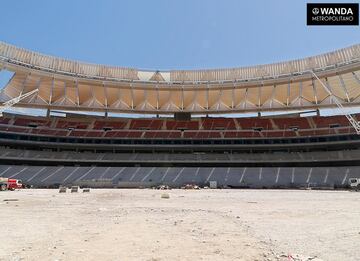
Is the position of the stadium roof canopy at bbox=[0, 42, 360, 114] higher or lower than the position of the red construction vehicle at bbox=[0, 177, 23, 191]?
higher

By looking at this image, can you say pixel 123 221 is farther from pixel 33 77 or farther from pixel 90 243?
pixel 33 77

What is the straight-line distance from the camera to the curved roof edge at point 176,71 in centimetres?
4634

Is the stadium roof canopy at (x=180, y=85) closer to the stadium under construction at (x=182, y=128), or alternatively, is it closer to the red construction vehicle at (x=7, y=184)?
the stadium under construction at (x=182, y=128)

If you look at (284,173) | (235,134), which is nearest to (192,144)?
(235,134)

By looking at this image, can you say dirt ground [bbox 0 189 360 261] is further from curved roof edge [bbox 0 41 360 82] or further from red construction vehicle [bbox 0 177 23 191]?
curved roof edge [bbox 0 41 360 82]

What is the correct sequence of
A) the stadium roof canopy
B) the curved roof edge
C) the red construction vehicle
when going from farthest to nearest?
the stadium roof canopy < the curved roof edge < the red construction vehicle

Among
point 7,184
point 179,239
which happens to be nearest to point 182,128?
point 7,184

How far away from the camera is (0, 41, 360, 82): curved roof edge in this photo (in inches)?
1825

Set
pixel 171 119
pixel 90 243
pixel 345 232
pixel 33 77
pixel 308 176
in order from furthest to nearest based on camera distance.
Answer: pixel 171 119
pixel 33 77
pixel 308 176
pixel 345 232
pixel 90 243

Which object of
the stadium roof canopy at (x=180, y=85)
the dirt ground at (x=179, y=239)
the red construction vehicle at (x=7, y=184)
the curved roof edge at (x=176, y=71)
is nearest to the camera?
the dirt ground at (x=179, y=239)

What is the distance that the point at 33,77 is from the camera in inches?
1972

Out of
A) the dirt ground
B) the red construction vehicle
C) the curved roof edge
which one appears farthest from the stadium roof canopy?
the dirt ground

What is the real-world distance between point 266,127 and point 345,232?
52.6 meters

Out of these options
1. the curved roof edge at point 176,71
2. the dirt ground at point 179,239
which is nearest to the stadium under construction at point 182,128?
the curved roof edge at point 176,71
